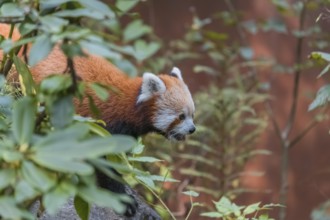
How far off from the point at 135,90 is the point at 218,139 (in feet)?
5.51

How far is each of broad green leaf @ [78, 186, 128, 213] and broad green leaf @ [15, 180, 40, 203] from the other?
10cm

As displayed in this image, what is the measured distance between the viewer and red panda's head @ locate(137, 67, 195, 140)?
11.7ft

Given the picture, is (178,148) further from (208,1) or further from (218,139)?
(208,1)

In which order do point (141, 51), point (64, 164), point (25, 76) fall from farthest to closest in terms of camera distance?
point (141, 51) → point (25, 76) → point (64, 164)

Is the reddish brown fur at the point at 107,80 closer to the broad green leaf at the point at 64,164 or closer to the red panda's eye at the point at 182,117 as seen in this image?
the red panda's eye at the point at 182,117

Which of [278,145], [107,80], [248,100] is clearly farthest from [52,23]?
[278,145]

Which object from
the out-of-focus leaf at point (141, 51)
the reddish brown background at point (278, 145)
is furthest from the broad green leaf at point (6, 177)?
the reddish brown background at point (278, 145)

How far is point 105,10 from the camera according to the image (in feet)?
5.26

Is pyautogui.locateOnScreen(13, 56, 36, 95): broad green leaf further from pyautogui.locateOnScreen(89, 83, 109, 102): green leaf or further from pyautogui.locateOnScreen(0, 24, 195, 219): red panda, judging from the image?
pyautogui.locateOnScreen(0, 24, 195, 219): red panda

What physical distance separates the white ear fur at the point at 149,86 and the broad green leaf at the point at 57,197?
2125 mm

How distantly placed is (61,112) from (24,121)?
0.08 metres

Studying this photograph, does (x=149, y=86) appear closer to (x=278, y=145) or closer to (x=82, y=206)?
(x=82, y=206)

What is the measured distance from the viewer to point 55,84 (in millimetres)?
1457

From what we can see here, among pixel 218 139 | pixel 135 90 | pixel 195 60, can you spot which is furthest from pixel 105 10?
pixel 195 60
